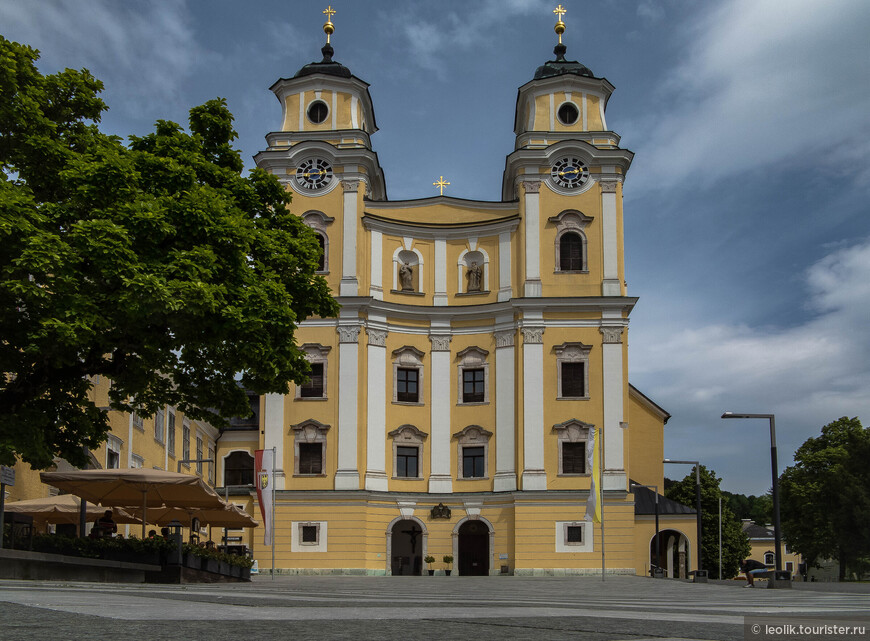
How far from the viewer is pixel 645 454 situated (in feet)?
167

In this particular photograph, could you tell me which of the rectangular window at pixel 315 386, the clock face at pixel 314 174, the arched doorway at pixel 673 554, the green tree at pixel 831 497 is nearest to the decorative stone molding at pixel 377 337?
the rectangular window at pixel 315 386

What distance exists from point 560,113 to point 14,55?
34441mm

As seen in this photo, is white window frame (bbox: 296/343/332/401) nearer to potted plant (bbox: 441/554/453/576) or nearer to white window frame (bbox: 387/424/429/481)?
white window frame (bbox: 387/424/429/481)

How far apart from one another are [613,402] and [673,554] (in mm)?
13818

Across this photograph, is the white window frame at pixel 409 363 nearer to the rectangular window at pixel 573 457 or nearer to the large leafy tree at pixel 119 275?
the rectangular window at pixel 573 457

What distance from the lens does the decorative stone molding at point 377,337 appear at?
46.6 metres

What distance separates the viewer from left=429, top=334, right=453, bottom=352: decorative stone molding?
47.6 meters

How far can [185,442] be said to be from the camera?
45.8 m

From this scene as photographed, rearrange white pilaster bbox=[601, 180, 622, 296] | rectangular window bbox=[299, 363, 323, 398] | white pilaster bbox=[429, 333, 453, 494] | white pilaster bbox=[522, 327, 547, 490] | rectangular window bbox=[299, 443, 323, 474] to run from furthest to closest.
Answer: white pilaster bbox=[429, 333, 453, 494]
white pilaster bbox=[601, 180, 622, 296]
rectangular window bbox=[299, 363, 323, 398]
rectangular window bbox=[299, 443, 323, 474]
white pilaster bbox=[522, 327, 547, 490]

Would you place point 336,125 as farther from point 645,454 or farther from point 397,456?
point 645,454

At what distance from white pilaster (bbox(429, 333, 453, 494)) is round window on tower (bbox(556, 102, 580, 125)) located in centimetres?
1311

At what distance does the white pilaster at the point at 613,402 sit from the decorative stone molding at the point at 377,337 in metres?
10.3

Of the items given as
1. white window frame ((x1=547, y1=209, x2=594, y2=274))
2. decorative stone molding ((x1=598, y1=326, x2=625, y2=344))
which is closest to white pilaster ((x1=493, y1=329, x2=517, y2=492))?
decorative stone molding ((x1=598, y1=326, x2=625, y2=344))

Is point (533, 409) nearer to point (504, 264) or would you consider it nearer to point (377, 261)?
point (504, 264)
